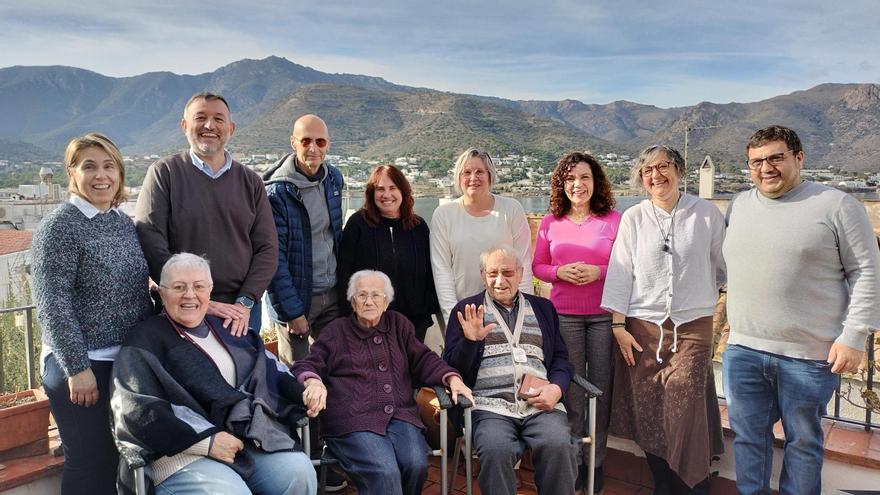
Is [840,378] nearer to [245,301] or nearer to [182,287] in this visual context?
[245,301]

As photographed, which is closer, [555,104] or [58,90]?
[555,104]

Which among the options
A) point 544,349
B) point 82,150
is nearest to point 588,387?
point 544,349

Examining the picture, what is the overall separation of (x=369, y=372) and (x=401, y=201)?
100cm

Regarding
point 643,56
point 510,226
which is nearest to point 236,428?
point 510,226

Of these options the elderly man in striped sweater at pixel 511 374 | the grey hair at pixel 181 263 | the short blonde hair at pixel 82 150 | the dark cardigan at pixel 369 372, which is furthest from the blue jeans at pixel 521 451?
the short blonde hair at pixel 82 150

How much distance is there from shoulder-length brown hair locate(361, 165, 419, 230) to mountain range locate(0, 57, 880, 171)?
1402mm

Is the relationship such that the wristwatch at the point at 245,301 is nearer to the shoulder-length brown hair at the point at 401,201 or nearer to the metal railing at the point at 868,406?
the shoulder-length brown hair at the point at 401,201

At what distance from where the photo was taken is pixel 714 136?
30.4 meters

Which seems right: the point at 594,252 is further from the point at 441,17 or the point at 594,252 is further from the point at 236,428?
the point at 441,17

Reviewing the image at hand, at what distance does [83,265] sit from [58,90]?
132 meters

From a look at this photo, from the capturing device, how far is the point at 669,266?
2.80 metres

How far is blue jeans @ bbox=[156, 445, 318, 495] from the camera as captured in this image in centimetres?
209

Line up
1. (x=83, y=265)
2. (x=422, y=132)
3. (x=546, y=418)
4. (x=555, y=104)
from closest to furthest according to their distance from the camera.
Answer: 1. (x=83, y=265)
2. (x=546, y=418)
3. (x=422, y=132)
4. (x=555, y=104)

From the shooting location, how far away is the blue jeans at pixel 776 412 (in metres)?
2.43
